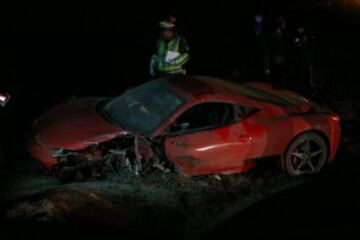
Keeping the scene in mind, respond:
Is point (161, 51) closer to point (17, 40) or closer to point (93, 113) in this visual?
point (93, 113)

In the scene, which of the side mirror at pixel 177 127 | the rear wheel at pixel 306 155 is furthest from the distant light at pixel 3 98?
the rear wheel at pixel 306 155

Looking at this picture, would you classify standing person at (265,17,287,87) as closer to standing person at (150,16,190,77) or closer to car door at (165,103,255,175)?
standing person at (150,16,190,77)

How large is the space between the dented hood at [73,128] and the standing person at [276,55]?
16.6ft

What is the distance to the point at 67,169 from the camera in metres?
6.35

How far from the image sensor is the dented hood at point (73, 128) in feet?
21.2

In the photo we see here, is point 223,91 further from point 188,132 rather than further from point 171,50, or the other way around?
point 171,50

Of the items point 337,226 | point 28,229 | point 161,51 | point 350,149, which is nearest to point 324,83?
point 350,149

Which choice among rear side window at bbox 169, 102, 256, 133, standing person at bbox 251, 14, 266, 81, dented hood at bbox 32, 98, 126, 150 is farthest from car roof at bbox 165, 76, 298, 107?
standing person at bbox 251, 14, 266, 81

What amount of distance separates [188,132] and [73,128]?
1446 mm

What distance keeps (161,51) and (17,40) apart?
6380mm

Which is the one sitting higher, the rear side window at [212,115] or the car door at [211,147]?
the rear side window at [212,115]

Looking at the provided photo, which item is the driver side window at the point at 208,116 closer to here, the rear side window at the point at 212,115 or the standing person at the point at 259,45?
the rear side window at the point at 212,115

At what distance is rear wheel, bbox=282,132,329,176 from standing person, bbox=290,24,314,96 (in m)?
3.82

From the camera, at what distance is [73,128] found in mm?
6691
